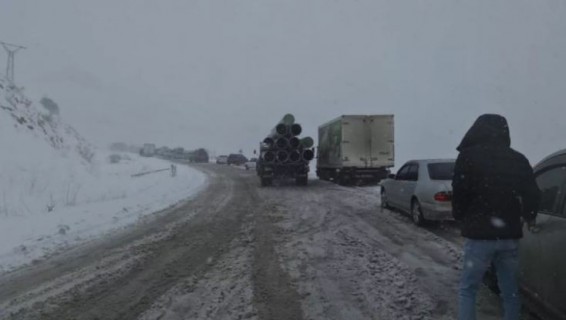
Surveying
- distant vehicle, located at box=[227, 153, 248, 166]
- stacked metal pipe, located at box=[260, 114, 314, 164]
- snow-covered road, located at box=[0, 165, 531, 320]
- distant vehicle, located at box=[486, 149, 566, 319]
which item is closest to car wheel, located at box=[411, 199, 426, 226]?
snow-covered road, located at box=[0, 165, 531, 320]

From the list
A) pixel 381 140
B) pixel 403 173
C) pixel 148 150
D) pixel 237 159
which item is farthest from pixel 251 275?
pixel 148 150

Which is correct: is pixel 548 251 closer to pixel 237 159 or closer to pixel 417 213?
pixel 417 213

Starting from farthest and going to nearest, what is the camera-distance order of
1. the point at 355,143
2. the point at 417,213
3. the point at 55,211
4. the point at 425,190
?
the point at 355,143 < the point at 55,211 < the point at 417,213 < the point at 425,190

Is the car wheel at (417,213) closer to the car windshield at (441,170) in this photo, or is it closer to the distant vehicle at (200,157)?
the car windshield at (441,170)

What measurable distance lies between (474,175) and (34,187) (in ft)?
57.7

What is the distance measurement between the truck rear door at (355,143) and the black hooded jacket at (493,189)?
20978 millimetres

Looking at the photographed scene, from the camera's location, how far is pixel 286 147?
84.8ft

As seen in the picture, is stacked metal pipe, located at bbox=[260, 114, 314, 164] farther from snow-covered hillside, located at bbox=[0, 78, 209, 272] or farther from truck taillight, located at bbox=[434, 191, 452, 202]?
truck taillight, located at bbox=[434, 191, 452, 202]

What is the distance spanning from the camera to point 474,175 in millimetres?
3988

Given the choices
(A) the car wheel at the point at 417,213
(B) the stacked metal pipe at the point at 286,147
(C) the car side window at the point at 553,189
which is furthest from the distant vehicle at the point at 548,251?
(B) the stacked metal pipe at the point at 286,147

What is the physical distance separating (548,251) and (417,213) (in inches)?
289

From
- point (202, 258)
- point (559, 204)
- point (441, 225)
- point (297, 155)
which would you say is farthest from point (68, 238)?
point (297, 155)

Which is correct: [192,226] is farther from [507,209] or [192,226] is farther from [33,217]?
[507,209]

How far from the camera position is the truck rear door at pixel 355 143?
82.3 feet
